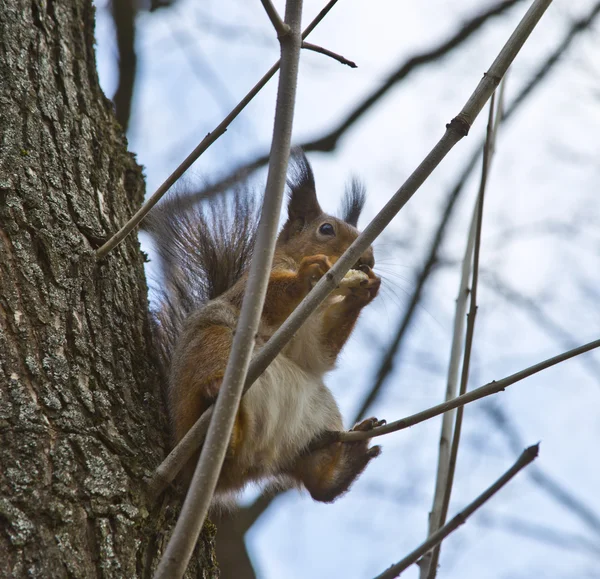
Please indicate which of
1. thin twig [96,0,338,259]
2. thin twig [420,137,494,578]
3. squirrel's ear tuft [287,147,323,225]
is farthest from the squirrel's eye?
thin twig [96,0,338,259]

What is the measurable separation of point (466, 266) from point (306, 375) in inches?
26.6

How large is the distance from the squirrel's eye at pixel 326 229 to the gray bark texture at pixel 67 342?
0.77 m

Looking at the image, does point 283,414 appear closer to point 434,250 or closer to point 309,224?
point 309,224

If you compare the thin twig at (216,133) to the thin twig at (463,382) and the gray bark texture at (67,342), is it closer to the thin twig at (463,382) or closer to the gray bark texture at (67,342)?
the gray bark texture at (67,342)

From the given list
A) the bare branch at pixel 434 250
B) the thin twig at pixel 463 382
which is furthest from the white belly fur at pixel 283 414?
the bare branch at pixel 434 250

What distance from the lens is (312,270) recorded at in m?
2.45

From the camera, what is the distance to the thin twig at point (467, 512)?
1478 millimetres

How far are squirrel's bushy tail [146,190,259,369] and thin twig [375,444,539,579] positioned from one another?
4.54 feet

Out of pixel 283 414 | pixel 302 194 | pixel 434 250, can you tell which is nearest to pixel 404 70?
pixel 434 250

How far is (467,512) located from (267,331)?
108 centimetres

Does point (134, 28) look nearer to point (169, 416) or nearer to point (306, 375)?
point (306, 375)

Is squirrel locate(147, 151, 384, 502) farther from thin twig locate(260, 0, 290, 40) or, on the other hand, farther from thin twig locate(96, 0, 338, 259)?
thin twig locate(260, 0, 290, 40)

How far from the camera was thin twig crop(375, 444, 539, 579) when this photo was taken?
1478mm

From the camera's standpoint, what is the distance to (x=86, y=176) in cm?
232
